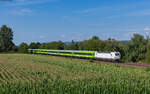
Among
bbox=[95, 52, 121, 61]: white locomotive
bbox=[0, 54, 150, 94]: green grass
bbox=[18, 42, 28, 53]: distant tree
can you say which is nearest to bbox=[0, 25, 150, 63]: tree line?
bbox=[18, 42, 28, 53]: distant tree

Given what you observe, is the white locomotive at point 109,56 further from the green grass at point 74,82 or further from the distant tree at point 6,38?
the distant tree at point 6,38

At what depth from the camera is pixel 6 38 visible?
4528 inches

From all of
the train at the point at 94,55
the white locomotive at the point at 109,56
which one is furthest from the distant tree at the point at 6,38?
the white locomotive at the point at 109,56

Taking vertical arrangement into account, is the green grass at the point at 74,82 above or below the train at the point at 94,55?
below

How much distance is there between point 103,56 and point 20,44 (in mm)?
76420

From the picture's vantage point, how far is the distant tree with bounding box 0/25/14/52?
369ft

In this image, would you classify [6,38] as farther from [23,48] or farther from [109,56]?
[109,56]

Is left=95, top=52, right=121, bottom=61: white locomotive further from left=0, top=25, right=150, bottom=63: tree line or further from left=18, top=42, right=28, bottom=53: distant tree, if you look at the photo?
left=18, top=42, right=28, bottom=53: distant tree

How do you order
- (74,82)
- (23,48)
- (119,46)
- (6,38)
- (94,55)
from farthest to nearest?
(6,38) < (23,48) < (119,46) < (94,55) < (74,82)

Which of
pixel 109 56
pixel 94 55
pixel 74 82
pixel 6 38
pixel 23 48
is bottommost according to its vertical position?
pixel 74 82

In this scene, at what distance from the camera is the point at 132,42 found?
176ft

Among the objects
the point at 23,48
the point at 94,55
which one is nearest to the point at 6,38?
the point at 23,48

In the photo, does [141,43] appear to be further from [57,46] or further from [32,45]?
[32,45]

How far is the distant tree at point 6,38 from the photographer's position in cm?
11260
